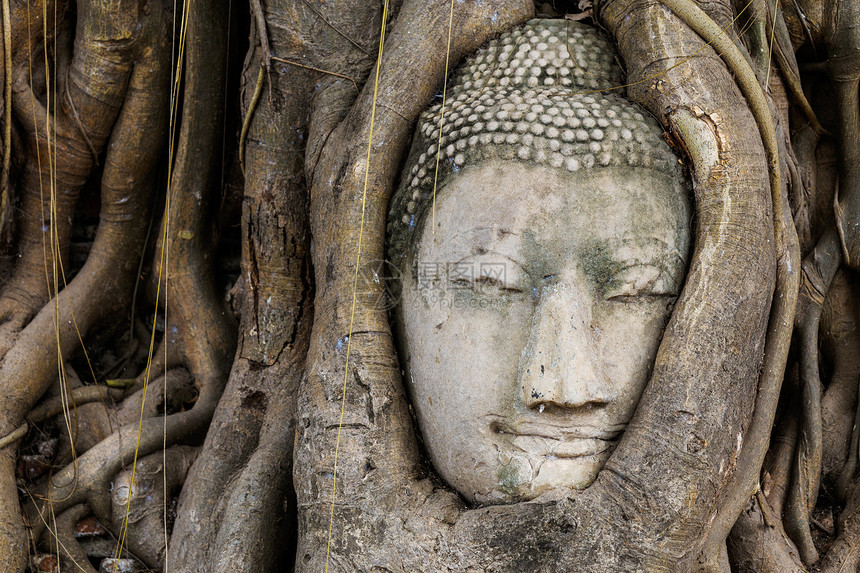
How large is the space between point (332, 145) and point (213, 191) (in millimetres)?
798

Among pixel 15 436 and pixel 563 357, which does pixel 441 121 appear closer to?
pixel 563 357

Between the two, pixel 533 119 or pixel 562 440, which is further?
pixel 533 119

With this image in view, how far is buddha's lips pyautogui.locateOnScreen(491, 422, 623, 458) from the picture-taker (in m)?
1.80

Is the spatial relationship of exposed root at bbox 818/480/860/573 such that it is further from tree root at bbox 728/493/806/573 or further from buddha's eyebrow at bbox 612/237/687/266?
buddha's eyebrow at bbox 612/237/687/266

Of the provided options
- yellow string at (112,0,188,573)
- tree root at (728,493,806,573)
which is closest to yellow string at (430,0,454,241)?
yellow string at (112,0,188,573)

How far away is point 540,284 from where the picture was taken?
1836 mm

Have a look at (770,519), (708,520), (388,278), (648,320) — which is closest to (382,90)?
(388,278)

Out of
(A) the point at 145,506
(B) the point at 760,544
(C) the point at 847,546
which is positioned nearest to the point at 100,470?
(A) the point at 145,506

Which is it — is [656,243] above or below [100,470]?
above

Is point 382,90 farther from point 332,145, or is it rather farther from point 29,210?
point 29,210

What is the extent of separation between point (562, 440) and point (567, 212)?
0.51 metres

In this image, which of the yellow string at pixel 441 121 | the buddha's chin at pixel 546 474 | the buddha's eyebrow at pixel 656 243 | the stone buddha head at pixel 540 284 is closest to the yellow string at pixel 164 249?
the yellow string at pixel 441 121

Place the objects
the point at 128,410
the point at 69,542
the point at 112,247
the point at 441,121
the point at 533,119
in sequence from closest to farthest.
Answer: the point at 533,119, the point at 441,121, the point at 69,542, the point at 128,410, the point at 112,247

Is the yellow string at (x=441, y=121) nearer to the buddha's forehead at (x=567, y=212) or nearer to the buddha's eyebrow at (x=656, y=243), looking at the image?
the buddha's forehead at (x=567, y=212)
